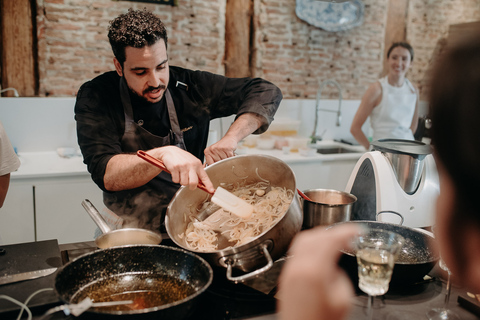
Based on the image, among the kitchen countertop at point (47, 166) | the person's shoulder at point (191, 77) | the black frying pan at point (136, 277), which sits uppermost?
the person's shoulder at point (191, 77)

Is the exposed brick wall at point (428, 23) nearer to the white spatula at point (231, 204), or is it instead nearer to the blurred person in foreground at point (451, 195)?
the white spatula at point (231, 204)

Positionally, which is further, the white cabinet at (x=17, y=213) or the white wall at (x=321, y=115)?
the white wall at (x=321, y=115)

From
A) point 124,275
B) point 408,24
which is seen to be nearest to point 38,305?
point 124,275

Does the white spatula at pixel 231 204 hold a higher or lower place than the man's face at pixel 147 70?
lower

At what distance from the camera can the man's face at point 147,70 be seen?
2.04 meters

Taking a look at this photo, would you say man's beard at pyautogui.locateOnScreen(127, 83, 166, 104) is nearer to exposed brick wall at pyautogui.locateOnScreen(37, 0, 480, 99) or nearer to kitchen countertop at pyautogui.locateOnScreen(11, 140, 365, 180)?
kitchen countertop at pyautogui.locateOnScreen(11, 140, 365, 180)

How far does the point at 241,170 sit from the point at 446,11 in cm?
574

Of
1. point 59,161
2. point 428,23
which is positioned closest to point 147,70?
point 59,161

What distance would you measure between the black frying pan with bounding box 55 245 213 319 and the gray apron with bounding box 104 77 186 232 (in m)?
0.87

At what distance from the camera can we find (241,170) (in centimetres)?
177

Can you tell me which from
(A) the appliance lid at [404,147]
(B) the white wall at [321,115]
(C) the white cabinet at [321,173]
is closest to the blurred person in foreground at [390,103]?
(C) the white cabinet at [321,173]

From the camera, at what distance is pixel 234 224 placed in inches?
62.7

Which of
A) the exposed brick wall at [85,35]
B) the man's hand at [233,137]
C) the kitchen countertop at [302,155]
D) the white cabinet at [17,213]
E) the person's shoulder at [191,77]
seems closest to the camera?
the man's hand at [233,137]

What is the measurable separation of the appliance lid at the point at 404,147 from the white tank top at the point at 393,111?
2096mm
